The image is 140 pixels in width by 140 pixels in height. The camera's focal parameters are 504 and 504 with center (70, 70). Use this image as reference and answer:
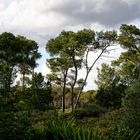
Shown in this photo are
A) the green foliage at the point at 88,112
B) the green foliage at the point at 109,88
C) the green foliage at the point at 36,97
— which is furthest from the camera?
the green foliage at the point at 109,88

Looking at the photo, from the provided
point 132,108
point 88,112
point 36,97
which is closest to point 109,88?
point 88,112

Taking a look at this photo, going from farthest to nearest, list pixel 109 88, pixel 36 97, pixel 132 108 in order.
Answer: pixel 109 88
pixel 36 97
pixel 132 108

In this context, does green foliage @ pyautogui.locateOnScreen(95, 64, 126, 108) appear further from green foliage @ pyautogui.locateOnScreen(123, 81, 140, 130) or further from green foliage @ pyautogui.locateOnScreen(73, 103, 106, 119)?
green foliage @ pyautogui.locateOnScreen(123, 81, 140, 130)

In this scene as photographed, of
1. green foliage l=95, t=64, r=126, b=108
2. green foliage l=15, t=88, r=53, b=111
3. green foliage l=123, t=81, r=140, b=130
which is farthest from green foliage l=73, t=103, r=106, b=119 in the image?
green foliage l=123, t=81, r=140, b=130

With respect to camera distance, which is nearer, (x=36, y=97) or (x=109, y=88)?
(x=36, y=97)

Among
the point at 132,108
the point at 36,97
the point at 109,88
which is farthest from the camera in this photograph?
the point at 109,88

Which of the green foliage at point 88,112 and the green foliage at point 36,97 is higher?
the green foliage at point 36,97

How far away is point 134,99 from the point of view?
91.9 feet

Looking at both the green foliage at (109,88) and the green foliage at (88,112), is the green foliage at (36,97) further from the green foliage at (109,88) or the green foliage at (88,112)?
the green foliage at (109,88)

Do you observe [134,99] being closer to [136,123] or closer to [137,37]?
[136,123]

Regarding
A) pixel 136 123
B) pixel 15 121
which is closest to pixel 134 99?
pixel 136 123

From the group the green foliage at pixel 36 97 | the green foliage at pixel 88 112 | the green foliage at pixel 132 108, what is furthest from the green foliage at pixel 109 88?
the green foliage at pixel 132 108

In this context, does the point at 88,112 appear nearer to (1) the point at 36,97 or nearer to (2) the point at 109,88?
(1) the point at 36,97

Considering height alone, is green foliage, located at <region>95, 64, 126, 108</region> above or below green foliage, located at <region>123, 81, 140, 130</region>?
above
